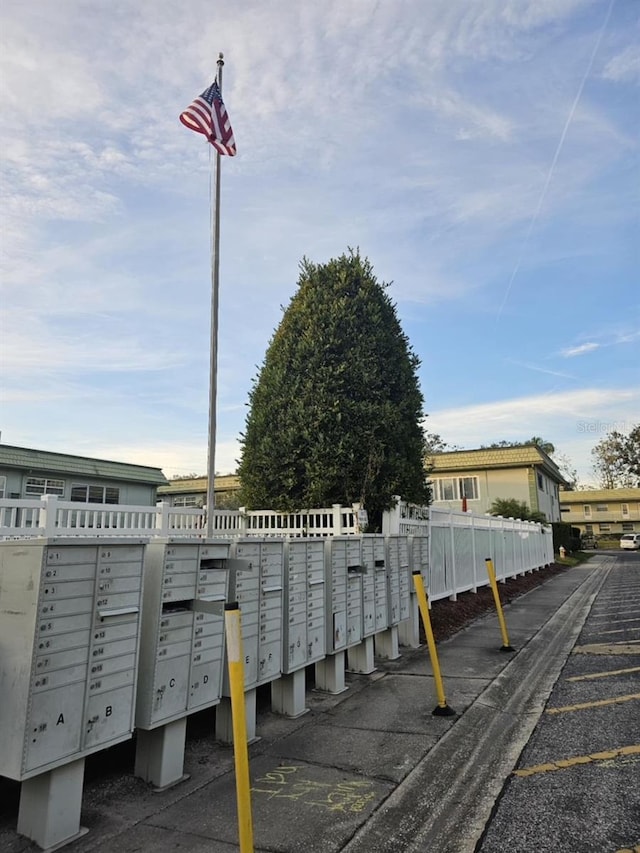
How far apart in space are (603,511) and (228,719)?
220 ft

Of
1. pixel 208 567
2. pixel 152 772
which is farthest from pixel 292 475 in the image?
pixel 152 772

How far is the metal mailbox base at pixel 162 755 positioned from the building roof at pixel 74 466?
1541 centimetres

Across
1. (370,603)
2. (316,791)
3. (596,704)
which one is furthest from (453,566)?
(316,791)

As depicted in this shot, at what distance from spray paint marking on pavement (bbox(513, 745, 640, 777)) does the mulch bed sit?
14.0ft

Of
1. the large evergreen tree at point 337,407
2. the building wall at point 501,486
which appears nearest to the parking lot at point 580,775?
the large evergreen tree at point 337,407

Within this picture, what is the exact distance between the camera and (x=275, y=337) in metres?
9.97

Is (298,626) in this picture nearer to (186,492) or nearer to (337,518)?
(337,518)

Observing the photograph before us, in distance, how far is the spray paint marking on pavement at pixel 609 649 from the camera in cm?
716

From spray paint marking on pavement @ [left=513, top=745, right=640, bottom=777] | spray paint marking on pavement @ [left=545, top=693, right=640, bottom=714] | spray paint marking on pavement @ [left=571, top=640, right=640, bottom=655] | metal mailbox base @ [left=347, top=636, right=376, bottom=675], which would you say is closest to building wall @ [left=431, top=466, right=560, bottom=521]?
spray paint marking on pavement @ [left=571, top=640, right=640, bottom=655]

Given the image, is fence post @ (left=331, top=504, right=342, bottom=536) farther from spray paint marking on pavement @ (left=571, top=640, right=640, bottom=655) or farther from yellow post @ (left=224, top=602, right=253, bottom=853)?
yellow post @ (left=224, top=602, right=253, bottom=853)

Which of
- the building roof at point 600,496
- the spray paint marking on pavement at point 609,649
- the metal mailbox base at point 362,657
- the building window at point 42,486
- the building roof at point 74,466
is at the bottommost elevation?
the spray paint marking on pavement at point 609,649

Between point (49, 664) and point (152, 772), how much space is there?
1.26m

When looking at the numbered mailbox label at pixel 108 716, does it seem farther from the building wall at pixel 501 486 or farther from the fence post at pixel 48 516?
the building wall at pixel 501 486

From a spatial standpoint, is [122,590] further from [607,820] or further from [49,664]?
[607,820]
